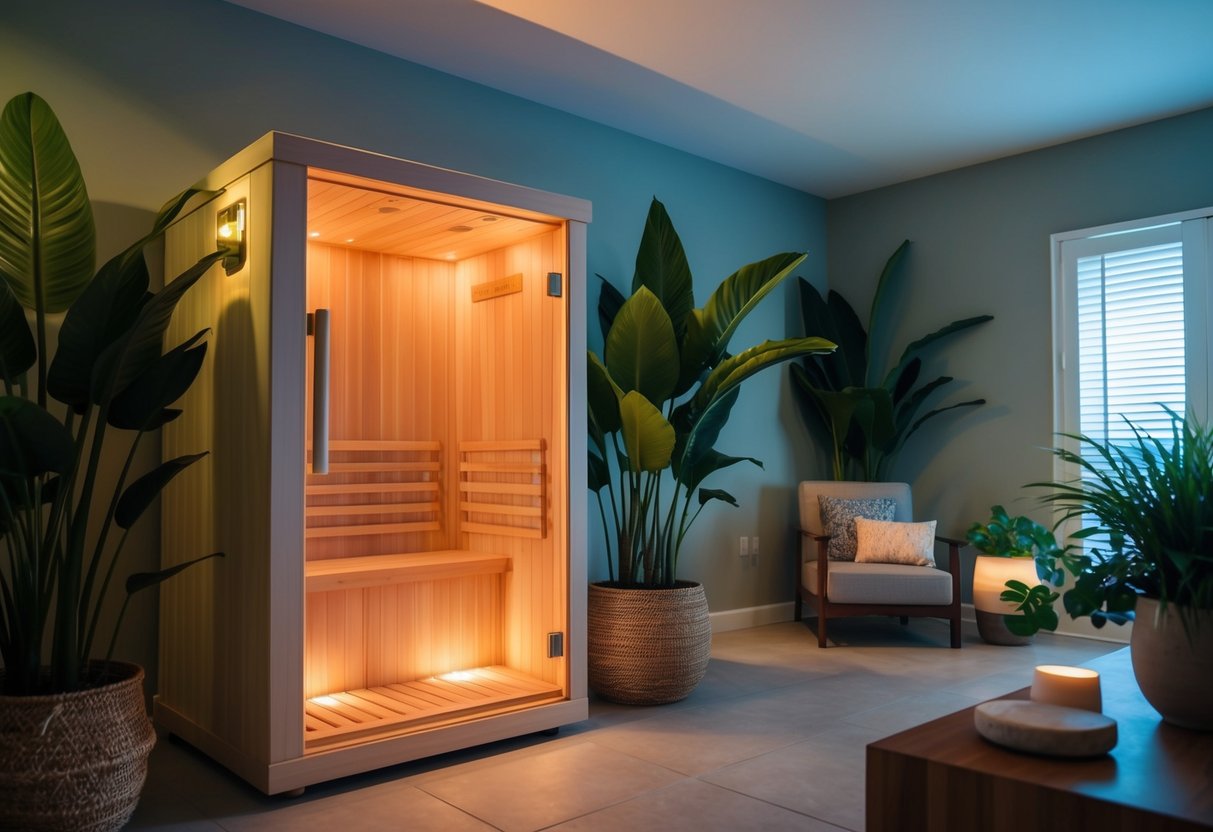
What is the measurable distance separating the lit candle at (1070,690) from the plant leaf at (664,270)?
96.9 inches

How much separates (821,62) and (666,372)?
57.8 inches

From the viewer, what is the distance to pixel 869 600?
14.6 ft

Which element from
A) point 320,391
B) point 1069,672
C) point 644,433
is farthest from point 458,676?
point 1069,672

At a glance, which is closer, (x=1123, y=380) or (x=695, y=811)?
(x=695, y=811)

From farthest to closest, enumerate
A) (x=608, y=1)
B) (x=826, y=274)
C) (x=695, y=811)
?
(x=826, y=274), (x=608, y=1), (x=695, y=811)

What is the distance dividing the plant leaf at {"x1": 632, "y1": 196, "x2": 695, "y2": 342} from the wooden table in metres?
2.56

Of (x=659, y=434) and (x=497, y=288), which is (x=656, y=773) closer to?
(x=659, y=434)

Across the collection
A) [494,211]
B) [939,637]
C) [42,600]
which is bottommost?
[939,637]

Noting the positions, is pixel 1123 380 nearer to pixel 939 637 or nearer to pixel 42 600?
pixel 939 637

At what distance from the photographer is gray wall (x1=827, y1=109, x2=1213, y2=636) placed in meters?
4.61

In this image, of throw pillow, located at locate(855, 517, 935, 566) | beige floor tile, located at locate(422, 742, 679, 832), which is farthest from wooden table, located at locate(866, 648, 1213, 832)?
throw pillow, located at locate(855, 517, 935, 566)

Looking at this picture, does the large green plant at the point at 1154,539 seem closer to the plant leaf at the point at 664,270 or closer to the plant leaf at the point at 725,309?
the plant leaf at the point at 725,309

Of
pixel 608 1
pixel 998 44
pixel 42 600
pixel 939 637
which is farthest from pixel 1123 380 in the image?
pixel 42 600

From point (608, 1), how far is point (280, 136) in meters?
1.39
